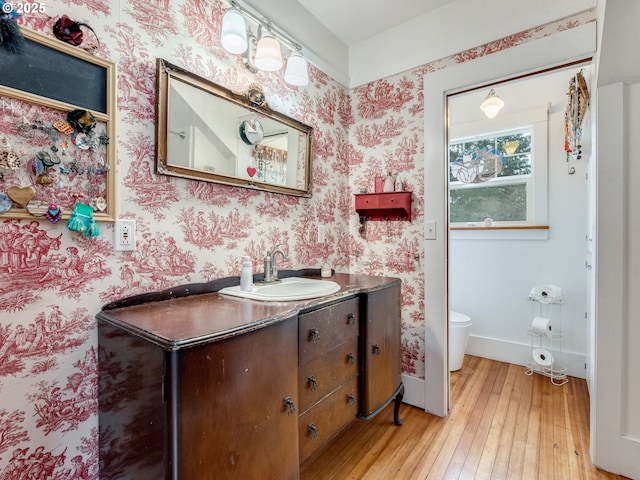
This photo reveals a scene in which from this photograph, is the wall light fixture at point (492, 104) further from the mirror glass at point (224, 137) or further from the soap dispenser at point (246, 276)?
the soap dispenser at point (246, 276)

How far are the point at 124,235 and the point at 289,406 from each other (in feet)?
2.85

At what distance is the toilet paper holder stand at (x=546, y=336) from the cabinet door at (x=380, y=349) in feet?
4.55

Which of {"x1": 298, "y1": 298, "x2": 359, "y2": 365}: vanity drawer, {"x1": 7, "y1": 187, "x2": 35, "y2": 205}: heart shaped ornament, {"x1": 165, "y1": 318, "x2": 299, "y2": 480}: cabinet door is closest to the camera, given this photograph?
{"x1": 165, "y1": 318, "x2": 299, "y2": 480}: cabinet door

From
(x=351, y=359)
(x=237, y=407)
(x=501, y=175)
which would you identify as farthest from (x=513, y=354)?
(x=237, y=407)

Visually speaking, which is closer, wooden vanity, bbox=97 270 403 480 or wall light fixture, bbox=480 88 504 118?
wooden vanity, bbox=97 270 403 480

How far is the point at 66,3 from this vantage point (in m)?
1.05

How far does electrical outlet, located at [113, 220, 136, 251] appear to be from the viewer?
3.83 ft

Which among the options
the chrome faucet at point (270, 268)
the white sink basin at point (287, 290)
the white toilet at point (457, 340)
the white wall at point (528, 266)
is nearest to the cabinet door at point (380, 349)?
the white sink basin at point (287, 290)

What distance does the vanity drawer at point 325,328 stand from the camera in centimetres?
123

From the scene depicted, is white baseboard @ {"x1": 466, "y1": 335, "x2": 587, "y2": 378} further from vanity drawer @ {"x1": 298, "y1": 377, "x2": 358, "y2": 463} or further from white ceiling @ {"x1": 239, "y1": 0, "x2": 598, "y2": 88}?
white ceiling @ {"x1": 239, "y1": 0, "x2": 598, "y2": 88}

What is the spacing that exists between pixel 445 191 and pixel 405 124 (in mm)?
552

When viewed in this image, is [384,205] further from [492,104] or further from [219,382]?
[219,382]

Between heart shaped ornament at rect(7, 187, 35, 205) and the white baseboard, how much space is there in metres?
3.24

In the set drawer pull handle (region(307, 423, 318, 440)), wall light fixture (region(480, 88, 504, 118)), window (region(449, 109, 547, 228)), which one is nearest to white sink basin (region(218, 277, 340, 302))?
drawer pull handle (region(307, 423, 318, 440))
